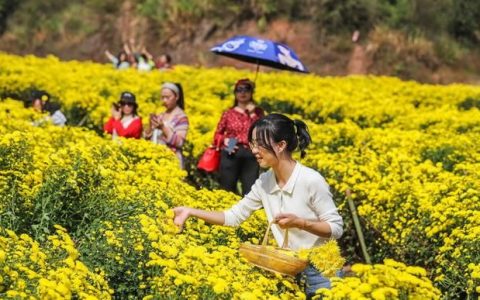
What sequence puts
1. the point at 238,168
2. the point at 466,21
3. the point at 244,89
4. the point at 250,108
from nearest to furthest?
the point at 244,89
the point at 250,108
the point at 238,168
the point at 466,21

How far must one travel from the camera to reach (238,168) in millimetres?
8453

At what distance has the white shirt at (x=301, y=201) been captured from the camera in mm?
4473

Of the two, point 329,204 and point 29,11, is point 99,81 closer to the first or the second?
point 329,204

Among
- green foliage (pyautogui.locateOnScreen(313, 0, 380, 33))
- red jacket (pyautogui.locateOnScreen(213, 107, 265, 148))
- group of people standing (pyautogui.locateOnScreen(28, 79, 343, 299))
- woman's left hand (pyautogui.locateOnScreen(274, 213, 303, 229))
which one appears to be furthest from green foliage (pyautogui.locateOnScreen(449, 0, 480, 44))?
woman's left hand (pyautogui.locateOnScreen(274, 213, 303, 229))

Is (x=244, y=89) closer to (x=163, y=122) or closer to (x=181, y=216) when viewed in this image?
(x=163, y=122)

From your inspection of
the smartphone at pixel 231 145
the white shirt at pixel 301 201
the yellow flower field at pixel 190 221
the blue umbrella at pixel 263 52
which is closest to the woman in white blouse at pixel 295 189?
the white shirt at pixel 301 201

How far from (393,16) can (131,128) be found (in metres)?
22.6

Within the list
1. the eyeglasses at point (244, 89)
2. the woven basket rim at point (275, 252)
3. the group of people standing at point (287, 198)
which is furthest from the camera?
the eyeglasses at point (244, 89)

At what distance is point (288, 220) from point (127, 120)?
5109 millimetres

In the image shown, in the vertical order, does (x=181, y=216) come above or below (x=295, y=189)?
below

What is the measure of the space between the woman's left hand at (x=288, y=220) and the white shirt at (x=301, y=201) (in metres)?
0.23

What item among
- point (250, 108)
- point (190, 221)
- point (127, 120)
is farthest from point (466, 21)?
point (190, 221)

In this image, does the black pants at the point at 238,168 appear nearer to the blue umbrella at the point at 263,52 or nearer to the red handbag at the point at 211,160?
the red handbag at the point at 211,160

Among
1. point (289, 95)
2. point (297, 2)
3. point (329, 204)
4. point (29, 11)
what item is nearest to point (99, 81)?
point (289, 95)
